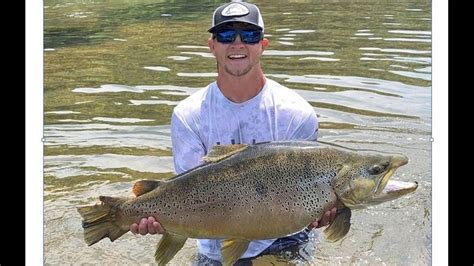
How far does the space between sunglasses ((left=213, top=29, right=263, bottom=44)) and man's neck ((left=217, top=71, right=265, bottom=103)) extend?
0.70 ft

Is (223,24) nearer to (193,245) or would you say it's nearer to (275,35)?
(193,245)

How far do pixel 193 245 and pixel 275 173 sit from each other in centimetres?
183

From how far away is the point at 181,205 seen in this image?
332 centimetres

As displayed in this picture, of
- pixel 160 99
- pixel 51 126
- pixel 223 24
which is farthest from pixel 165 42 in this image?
pixel 223 24

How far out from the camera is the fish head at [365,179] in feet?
10.7

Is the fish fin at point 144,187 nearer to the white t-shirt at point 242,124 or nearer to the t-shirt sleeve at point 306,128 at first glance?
the white t-shirt at point 242,124

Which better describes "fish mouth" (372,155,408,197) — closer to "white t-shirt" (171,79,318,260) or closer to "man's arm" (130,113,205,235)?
"white t-shirt" (171,79,318,260)

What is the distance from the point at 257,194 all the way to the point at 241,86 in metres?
0.84

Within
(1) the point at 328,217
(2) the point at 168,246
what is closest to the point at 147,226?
(2) the point at 168,246

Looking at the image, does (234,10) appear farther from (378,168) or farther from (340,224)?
(340,224)

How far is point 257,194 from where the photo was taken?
10.7ft

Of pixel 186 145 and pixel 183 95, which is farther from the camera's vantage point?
pixel 183 95

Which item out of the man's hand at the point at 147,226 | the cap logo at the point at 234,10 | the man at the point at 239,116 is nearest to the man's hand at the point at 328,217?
the man at the point at 239,116
